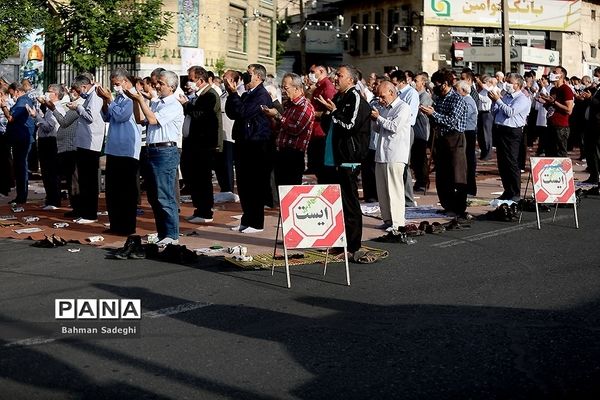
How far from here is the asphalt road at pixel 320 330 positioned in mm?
5727

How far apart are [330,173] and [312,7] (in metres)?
59.4

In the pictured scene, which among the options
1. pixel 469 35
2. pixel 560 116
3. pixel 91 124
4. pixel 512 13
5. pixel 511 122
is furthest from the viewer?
pixel 469 35

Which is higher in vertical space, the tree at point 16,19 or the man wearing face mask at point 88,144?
the tree at point 16,19

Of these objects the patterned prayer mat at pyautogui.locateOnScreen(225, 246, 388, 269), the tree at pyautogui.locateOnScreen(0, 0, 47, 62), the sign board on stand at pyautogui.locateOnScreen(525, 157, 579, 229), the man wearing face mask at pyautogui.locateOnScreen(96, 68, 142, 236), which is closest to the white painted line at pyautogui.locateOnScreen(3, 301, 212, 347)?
the patterned prayer mat at pyautogui.locateOnScreen(225, 246, 388, 269)

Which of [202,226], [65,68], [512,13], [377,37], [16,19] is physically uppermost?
[512,13]

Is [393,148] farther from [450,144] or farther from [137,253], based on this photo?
[137,253]

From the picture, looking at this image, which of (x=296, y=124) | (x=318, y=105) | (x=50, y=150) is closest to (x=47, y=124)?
(x=50, y=150)

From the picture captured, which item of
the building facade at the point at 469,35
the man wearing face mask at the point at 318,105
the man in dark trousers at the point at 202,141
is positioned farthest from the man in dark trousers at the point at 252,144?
the building facade at the point at 469,35

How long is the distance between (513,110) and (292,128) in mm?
4006

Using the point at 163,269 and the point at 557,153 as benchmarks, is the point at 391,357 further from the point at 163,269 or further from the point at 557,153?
the point at 557,153

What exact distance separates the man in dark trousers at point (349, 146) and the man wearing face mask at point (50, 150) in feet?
19.0

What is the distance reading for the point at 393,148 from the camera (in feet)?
39.0

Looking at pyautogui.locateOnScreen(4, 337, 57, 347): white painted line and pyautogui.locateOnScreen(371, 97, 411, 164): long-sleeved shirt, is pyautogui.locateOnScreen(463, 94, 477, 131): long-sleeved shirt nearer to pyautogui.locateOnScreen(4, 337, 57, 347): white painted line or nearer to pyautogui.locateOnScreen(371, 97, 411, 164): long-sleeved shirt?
pyautogui.locateOnScreen(371, 97, 411, 164): long-sleeved shirt

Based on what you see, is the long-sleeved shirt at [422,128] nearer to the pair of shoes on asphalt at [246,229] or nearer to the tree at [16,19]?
the pair of shoes on asphalt at [246,229]
